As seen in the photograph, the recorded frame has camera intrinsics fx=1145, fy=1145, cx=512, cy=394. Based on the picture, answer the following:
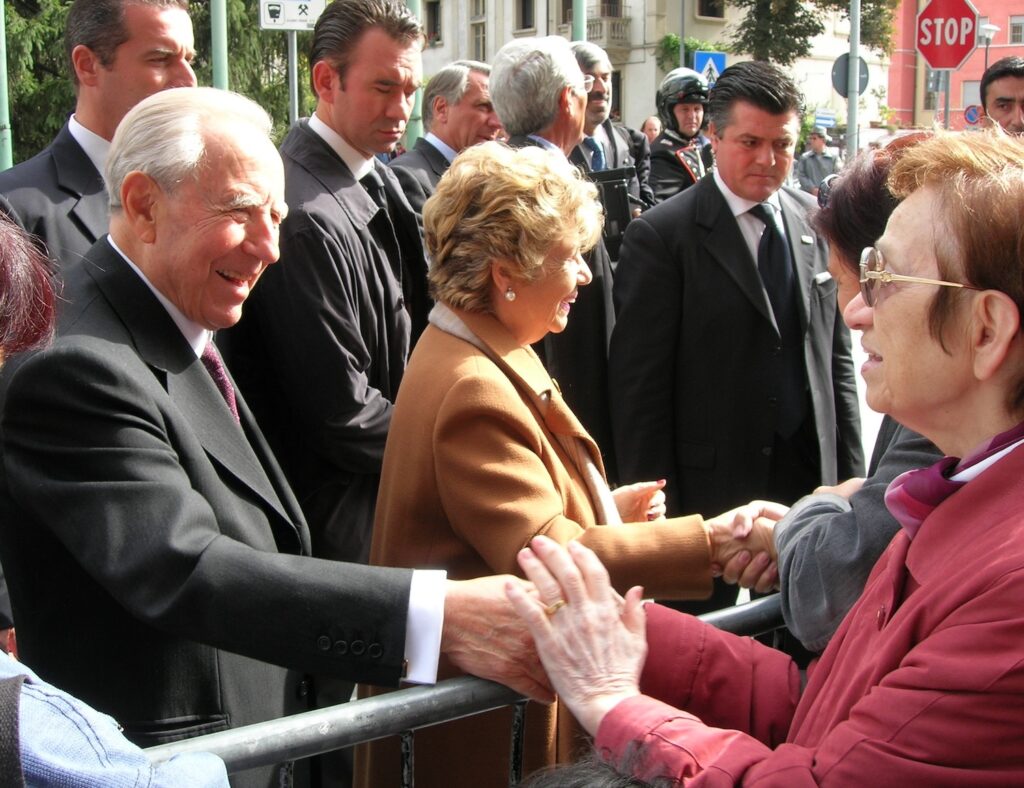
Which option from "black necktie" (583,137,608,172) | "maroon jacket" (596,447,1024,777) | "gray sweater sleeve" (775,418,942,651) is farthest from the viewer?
"black necktie" (583,137,608,172)

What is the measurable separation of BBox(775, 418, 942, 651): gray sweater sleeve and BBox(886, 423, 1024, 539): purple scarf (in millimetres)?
335

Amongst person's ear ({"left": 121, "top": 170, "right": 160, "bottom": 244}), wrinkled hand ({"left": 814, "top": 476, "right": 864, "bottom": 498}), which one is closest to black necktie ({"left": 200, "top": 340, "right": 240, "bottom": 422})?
person's ear ({"left": 121, "top": 170, "right": 160, "bottom": 244})

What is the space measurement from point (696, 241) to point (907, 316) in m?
2.40

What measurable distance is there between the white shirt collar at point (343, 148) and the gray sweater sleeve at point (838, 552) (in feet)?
7.69

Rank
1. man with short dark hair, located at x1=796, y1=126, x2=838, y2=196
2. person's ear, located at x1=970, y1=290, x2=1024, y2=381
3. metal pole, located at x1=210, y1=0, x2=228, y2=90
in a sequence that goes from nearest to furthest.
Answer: person's ear, located at x1=970, y1=290, x2=1024, y2=381 → metal pole, located at x1=210, y1=0, x2=228, y2=90 → man with short dark hair, located at x1=796, y1=126, x2=838, y2=196

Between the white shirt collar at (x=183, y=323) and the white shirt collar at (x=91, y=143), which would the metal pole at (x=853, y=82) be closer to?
the white shirt collar at (x=91, y=143)

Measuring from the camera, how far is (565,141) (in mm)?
4672

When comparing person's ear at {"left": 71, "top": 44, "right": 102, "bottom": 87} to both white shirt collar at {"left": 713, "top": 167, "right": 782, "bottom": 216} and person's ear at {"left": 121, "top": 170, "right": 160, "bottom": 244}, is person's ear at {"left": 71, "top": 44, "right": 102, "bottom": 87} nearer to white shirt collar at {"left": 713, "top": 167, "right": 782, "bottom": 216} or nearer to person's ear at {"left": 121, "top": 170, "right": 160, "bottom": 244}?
person's ear at {"left": 121, "top": 170, "right": 160, "bottom": 244}

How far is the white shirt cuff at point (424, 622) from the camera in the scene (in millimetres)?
1903

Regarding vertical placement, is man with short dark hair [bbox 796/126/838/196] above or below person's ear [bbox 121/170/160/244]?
below

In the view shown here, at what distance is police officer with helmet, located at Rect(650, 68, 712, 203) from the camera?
24.2ft

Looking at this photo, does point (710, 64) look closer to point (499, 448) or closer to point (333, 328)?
point (333, 328)

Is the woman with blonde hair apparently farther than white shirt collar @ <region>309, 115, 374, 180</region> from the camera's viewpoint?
No

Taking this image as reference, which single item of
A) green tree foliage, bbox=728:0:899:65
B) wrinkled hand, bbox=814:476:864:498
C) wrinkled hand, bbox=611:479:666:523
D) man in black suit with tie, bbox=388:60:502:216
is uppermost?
green tree foliage, bbox=728:0:899:65
